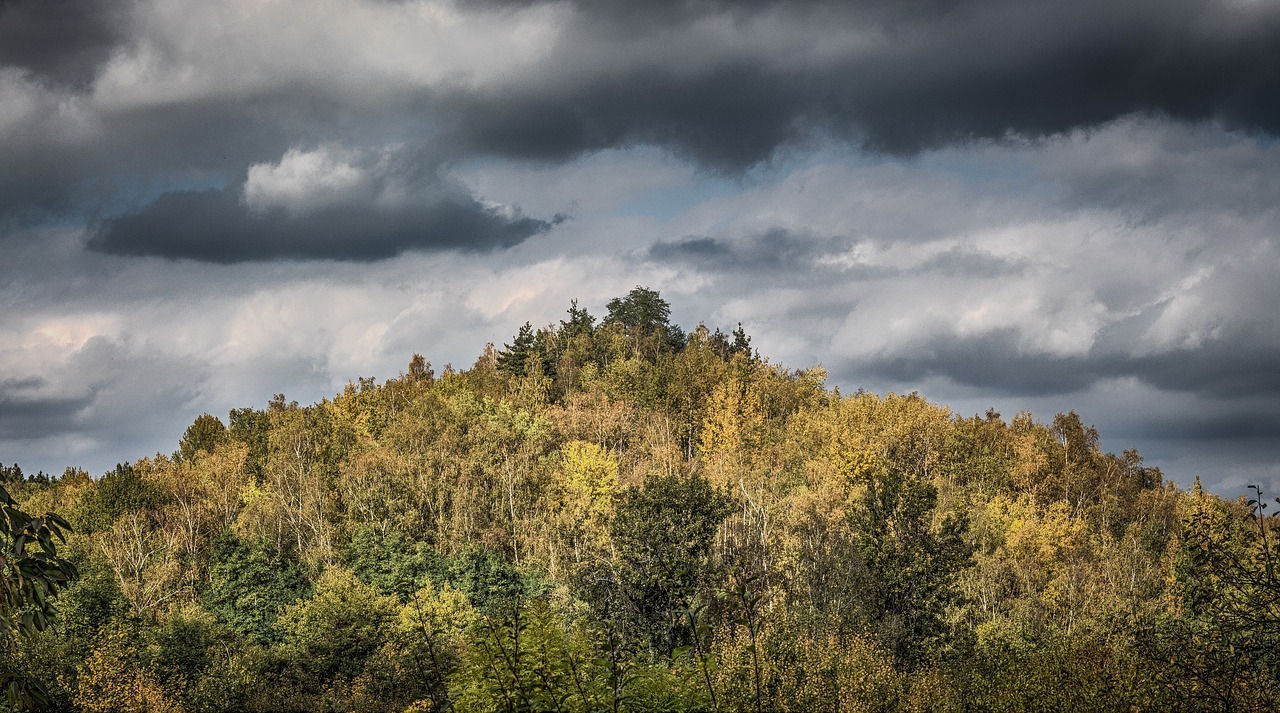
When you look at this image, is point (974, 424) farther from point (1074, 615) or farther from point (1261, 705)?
point (1261, 705)

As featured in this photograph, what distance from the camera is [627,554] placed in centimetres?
6650

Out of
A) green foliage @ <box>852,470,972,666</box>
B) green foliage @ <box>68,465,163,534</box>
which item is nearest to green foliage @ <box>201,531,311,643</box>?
green foliage @ <box>68,465,163,534</box>

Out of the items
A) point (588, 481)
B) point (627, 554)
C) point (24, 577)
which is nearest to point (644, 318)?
point (588, 481)

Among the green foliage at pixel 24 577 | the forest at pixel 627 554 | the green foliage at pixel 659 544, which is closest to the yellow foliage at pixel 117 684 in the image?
the forest at pixel 627 554

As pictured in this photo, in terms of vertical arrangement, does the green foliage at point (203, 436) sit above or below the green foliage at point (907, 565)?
above

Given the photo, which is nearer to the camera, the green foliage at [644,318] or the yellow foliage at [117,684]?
the yellow foliage at [117,684]

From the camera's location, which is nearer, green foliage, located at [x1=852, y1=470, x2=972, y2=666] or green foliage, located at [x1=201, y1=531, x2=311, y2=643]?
green foliage, located at [x1=852, y1=470, x2=972, y2=666]

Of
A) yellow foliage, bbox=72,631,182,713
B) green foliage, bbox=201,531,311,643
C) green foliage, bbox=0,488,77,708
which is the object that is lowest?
yellow foliage, bbox=72,631,182,713

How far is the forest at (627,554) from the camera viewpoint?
3466 cm

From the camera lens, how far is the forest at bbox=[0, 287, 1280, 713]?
34.7 meters

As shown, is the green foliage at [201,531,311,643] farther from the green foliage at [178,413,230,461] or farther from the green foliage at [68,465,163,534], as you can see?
the green foliage at [178,413,230,461]

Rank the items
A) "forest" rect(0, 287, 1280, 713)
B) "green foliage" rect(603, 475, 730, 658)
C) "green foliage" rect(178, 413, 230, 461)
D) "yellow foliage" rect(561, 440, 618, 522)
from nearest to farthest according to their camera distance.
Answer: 1. "forest" rect(0, 287, 1280, 713)
2. "green foliage" rect(603, 475, 730, 658)
3. "yellow foliage" rect(561, 440, 618, 522)
4. "green foliage" rect(178, 413, 230, 461)

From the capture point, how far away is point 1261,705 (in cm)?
2473

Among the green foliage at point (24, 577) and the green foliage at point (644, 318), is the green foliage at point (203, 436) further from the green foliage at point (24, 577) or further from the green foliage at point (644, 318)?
the green foliage at point (24, 577)
